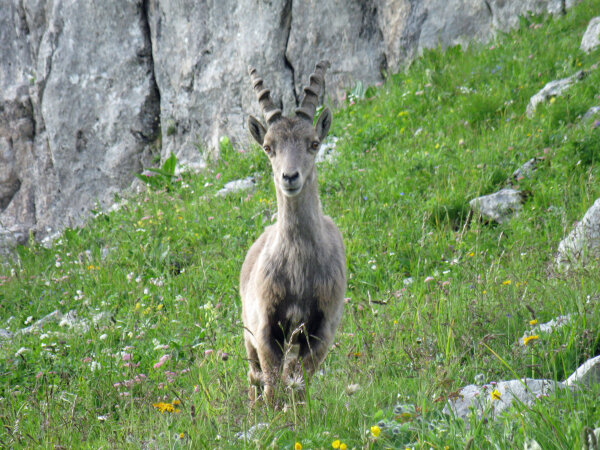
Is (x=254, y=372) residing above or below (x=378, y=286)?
below

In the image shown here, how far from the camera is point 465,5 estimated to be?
10961mm

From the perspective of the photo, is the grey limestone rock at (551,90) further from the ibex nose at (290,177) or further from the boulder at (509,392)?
the boulder at (509,392)

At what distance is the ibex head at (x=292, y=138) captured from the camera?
4.86 metres

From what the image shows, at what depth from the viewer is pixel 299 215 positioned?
5047mm

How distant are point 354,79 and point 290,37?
1463mm

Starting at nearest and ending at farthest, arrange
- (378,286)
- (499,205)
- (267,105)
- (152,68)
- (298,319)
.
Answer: (298,319), (267,105), (378,286), (499,205), (152,68)

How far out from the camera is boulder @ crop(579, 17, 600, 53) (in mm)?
9195

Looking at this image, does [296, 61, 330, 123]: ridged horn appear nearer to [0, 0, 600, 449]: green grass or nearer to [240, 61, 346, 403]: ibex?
[240, 61, 346, 403]: ibex

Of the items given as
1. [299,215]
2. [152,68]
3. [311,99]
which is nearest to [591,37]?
[311,99]

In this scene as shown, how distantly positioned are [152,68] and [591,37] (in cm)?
825

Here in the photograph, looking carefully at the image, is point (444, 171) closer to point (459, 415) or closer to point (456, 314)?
point (456, 314)

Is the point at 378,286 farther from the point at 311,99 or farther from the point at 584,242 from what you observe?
the point at 311,99

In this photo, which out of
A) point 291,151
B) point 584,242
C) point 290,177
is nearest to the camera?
point 290,177

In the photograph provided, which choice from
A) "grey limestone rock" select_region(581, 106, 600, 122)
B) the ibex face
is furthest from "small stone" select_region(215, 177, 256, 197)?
"grey limestone rock" select_region(581, 106, 600, 122)
